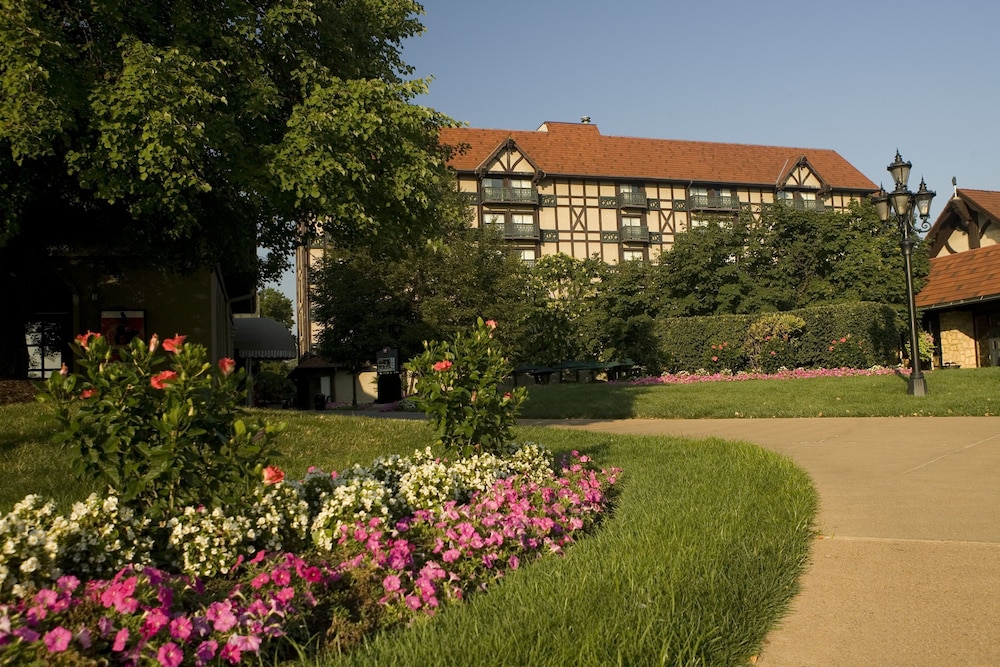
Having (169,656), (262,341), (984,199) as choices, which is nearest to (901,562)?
(169,656)

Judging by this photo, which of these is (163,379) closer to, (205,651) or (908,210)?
(205,651)

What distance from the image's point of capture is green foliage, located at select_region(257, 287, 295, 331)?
9019 centimetres

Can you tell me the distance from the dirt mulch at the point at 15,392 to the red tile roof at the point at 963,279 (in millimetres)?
27181

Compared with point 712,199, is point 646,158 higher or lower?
higher

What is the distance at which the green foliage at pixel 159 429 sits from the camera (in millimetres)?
3834

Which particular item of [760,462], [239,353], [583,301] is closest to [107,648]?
[760,462]

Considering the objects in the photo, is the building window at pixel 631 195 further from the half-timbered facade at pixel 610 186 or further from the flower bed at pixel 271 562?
the flower bed at pixel 271 562

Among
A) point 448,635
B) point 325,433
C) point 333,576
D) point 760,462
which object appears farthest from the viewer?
point 325,433

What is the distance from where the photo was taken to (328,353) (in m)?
36.2

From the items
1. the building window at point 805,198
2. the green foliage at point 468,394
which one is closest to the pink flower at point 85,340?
the green foliage at point 468,394

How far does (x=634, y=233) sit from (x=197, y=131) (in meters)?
44.2

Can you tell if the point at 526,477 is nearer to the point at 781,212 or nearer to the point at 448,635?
the point at 448,635

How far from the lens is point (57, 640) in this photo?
2420 mm

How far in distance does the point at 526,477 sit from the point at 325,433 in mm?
5438
